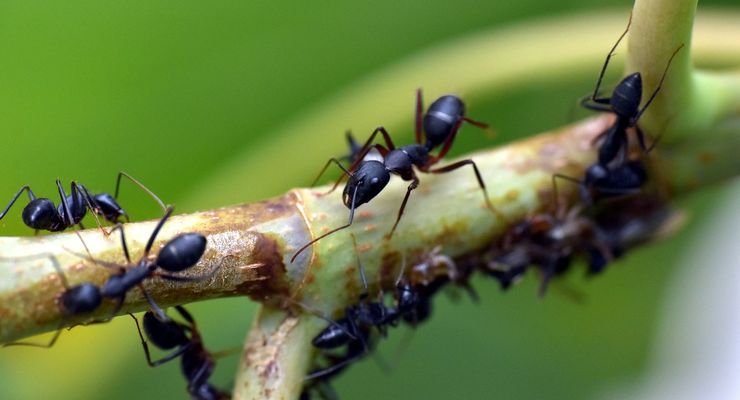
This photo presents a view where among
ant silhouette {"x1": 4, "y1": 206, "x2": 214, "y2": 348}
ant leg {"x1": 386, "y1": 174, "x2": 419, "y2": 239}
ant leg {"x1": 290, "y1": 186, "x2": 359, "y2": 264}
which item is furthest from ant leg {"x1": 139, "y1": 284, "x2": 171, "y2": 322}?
ant leg {"x1": 386, "y1": 174, "x2": 419, "y2": 239}

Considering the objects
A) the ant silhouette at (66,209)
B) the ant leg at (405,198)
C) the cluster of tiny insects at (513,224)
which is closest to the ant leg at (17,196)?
the ant silhouette at (66,209)

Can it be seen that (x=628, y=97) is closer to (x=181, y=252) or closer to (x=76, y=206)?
(x=181, y=252)

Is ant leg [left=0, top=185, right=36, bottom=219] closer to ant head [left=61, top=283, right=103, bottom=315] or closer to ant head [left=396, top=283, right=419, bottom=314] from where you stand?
ant head [left=61, top=283, right=103, bottom=315]

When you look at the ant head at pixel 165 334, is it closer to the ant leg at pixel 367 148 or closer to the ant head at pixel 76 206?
the ant head at pixel 76 206

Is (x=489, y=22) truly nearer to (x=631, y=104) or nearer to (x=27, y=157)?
(x=631, y=104)

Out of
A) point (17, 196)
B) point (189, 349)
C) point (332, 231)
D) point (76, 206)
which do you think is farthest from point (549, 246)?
point (17, 196)

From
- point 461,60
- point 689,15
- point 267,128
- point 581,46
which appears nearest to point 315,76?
point 267,128
